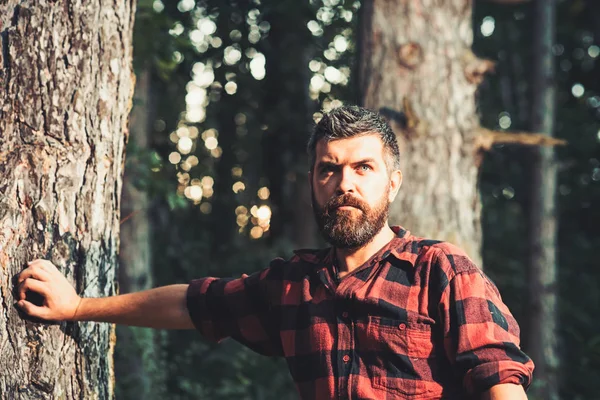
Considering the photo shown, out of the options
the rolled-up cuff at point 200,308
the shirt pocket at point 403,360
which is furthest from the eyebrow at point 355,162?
the rolled-up cuff at point 200,308

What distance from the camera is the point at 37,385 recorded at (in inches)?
115

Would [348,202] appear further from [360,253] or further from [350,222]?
[360,253]

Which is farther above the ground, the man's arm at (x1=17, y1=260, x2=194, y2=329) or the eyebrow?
the eyebrow

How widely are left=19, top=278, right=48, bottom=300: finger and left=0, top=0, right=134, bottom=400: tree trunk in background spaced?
0.18 ft

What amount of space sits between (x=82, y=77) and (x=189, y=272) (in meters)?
10.7

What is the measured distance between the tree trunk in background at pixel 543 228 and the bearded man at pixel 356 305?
7608 millimetres

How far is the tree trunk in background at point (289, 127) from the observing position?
1211cm

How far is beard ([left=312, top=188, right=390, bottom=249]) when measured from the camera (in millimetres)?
3082

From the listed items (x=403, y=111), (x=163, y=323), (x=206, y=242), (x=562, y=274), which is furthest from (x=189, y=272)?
(x=163, y=323)

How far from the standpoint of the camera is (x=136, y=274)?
9.05 meters

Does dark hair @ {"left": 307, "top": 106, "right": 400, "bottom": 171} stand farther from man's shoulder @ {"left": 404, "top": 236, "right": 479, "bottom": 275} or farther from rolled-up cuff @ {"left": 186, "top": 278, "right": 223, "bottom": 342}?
rolled-up cuff @ {"left": 186, "top": 278, "right": 223, "bottom": 342}

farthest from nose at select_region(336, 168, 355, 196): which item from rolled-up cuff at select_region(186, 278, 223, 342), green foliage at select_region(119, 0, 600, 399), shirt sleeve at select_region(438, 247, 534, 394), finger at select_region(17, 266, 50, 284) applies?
green foliage at select_region(119, 0, 600, 399)

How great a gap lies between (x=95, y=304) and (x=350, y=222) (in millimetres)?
1056

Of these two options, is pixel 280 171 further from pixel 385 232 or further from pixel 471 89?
pixel 385 232
